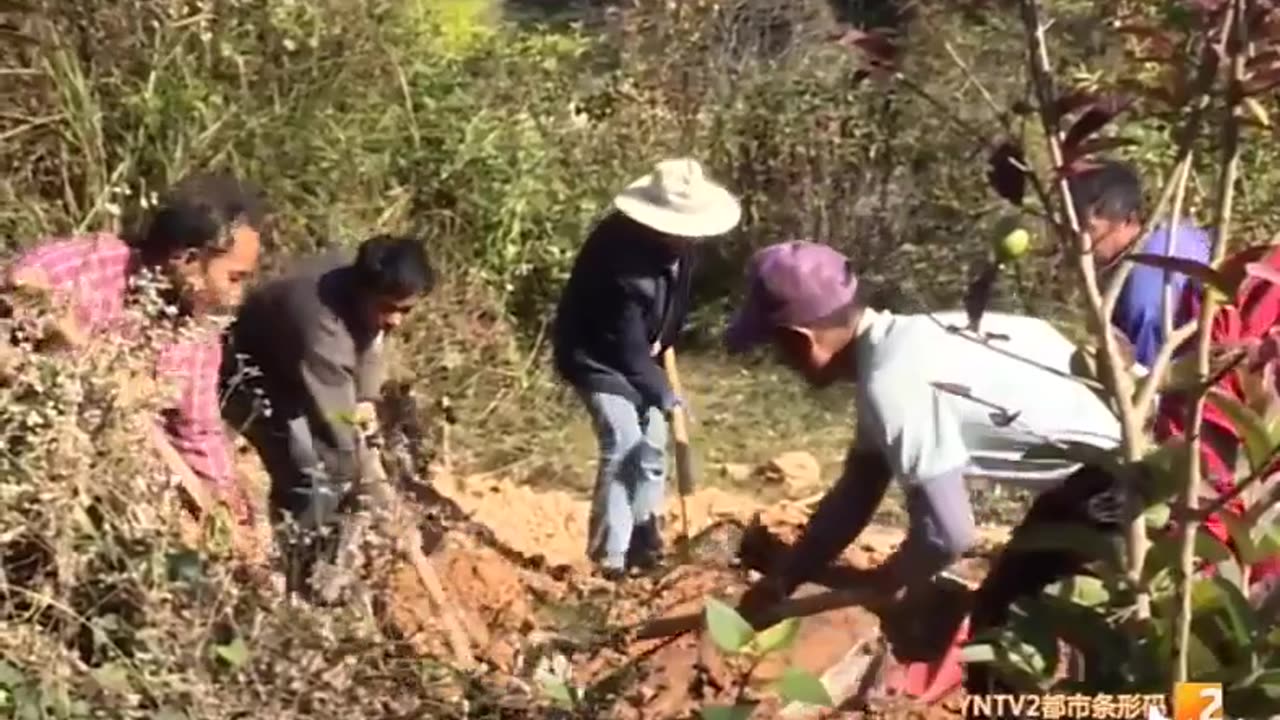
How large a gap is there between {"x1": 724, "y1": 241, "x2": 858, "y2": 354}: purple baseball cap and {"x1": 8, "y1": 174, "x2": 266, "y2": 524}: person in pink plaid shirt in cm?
115

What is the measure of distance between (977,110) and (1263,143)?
1.20 m

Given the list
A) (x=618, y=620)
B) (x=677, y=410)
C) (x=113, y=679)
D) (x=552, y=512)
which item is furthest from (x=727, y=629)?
(x=552, y=512)

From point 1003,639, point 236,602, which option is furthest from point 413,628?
point 1003,639

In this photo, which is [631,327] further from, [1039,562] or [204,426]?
[1039,562]

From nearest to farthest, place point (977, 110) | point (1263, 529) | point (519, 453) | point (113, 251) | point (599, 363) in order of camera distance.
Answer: point (1263, 529), point (113, 251), point (599, 363), point (519, 453), point (977, 110)

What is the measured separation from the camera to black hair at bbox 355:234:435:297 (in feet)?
16.3

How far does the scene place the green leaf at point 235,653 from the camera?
9.27ft

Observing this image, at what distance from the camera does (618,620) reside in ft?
13.1

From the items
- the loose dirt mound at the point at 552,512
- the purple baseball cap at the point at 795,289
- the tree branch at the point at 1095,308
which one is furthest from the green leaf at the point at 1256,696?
the loose dirt mound at the point at 552,512

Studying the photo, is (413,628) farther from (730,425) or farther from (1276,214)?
(1276,214)

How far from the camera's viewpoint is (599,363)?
6090mm

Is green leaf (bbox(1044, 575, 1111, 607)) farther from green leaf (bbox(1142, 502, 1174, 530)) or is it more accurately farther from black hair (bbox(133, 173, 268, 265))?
black hair (bbox(133, 173, 268, 265))

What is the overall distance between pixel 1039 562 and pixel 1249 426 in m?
0.76

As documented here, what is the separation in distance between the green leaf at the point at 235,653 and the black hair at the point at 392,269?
2.16 meters
